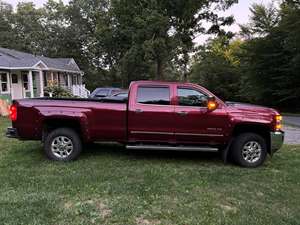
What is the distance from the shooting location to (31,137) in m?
7.17

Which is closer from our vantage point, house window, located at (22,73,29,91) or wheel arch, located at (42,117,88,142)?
wheel arch, located at (42,117,88,142)

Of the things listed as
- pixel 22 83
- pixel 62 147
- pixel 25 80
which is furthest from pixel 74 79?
pixel 62 147

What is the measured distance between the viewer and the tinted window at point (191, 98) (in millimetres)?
7297

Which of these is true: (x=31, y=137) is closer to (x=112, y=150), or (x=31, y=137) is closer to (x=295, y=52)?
(x=112, y=150)

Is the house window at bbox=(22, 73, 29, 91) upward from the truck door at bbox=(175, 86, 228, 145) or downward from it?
upward

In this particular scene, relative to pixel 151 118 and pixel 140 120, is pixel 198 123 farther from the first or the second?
pixel 140 120

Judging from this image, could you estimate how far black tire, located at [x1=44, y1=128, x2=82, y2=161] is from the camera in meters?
7.19

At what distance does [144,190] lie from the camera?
17.9 ft

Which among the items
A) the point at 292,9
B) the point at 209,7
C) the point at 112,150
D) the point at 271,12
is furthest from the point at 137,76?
the point at 112,150

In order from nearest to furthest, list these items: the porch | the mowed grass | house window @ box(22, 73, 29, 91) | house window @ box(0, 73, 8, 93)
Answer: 1. the mowed grass
2. house window @ box(0, 73, 8, 93)
3. the porch
4. house window @ box(22, 73, 29, 91)

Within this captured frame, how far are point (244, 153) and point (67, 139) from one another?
12.4 feet

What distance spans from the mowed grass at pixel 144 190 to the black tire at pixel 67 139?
178mm

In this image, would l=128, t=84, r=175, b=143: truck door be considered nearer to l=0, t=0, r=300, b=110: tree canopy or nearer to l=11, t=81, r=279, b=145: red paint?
l=11, t=81, r=279, b=145: red paint

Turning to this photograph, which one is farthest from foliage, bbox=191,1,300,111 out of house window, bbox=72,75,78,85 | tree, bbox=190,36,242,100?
house window, bbox=72,75,78,85
